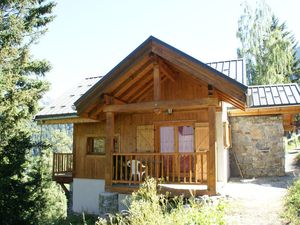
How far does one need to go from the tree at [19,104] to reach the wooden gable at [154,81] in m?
3.89

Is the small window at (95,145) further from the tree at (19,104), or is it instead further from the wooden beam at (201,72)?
the wooden beam at (201,72)

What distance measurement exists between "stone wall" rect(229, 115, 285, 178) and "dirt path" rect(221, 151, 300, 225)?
178 centimetres

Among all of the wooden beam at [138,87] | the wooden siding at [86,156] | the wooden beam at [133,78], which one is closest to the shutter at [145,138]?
the wooden beam at [138,87]

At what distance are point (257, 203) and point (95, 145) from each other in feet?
23.3

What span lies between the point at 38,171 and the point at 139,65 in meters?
7.41

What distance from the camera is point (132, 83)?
10172 mm

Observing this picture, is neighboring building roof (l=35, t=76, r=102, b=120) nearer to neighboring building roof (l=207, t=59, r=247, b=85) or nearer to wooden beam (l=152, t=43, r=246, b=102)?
wooden beam (l=152, t=43, r=246, b=102)

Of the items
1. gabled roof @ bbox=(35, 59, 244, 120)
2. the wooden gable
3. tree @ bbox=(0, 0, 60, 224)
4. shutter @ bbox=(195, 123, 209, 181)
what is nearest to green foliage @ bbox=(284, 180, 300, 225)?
the wooden gable

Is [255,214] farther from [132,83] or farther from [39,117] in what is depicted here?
[39,117]

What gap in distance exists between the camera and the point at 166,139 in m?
11.8

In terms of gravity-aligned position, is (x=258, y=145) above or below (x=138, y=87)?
below

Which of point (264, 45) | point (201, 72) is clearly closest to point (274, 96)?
point (201, 72)

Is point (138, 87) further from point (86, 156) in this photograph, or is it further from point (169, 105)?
point (86, 156)

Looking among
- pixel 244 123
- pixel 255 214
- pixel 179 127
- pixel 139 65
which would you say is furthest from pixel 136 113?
pixel 255 214
